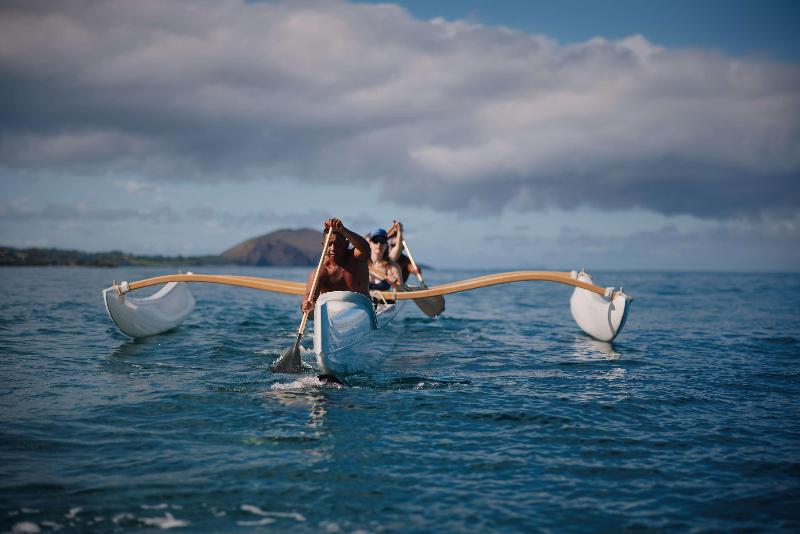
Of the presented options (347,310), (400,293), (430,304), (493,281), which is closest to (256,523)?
(347,310)

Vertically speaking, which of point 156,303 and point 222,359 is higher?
point 156,303

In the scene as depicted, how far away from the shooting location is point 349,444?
16.9 ft

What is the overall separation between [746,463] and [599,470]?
4.86 feet

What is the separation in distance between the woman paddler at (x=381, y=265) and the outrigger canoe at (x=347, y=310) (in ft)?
6.03

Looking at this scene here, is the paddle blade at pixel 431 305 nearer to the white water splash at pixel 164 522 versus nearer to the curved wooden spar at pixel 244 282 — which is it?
the curved wooden spar at pixel 244 282

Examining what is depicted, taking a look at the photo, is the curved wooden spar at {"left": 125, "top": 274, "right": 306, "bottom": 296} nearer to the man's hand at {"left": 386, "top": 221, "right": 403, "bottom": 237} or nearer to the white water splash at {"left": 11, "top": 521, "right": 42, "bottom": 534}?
the man's hand at {"left": 386, "top": 221, "right": 403, "bottom": 237}

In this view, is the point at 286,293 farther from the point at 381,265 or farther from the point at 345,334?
the point at 345,334

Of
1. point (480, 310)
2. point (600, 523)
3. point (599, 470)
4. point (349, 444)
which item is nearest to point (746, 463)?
point (599, 470)

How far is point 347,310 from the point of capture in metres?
7.18

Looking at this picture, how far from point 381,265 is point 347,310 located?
21.5 feet

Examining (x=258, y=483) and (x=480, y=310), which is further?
(x=480, y=310)

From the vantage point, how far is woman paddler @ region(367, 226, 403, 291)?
42.7ft

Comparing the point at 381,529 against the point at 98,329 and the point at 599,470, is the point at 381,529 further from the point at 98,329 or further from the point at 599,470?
the point at 98,329

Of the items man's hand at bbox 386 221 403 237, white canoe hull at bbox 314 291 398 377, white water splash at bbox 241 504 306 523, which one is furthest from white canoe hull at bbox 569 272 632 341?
white water splash at bbox 241 504 306 523
